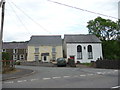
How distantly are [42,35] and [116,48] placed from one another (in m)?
23.3

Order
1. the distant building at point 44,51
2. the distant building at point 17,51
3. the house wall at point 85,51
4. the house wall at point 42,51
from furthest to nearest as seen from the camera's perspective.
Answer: the distant building at point 17,51
the house wall at point 42,51
the distant building at point 44,51
the house wall at point 85,51

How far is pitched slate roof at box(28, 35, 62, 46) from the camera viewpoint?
175 ft

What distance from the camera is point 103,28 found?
5772 centimetres

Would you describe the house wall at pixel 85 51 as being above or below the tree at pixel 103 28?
below

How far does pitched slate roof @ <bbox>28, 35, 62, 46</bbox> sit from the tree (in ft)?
39.2

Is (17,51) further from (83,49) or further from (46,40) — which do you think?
(83,49)

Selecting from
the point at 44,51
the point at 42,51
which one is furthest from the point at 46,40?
the point at 42,51

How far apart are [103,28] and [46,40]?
18.7 meters

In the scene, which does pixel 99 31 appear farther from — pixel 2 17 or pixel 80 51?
pixel 2 17

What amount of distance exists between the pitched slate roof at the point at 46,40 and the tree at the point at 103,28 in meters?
12.0

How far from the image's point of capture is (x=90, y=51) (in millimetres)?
50938

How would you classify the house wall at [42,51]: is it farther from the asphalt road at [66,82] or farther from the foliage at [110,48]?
the asphalt road at [66,82]

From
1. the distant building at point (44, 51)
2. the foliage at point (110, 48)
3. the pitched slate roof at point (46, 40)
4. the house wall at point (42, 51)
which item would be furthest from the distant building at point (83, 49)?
the foliage at point (110, 48)

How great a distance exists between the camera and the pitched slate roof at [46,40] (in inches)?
2104
